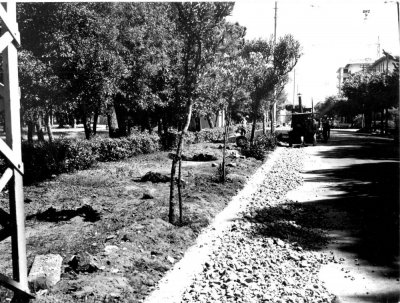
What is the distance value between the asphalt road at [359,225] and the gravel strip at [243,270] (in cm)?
41

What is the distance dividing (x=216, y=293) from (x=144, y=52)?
15558 mm

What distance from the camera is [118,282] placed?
5121mm

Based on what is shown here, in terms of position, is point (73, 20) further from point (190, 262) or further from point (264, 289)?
point (264, 289)

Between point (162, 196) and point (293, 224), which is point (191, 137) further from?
point (293, 224)

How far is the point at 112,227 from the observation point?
781 cm

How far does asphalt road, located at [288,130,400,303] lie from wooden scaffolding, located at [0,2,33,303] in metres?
4.21

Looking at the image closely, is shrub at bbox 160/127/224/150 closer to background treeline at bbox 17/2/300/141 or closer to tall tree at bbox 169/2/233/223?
background treeline at bbox 17/2/300/141

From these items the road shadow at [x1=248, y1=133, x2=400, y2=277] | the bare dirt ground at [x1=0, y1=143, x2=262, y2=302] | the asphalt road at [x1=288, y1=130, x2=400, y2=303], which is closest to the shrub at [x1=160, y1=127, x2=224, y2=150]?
the bare dirt ground at [x1=0, y1=143, x2=262, y2=302]

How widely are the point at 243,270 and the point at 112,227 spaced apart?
3248 mm

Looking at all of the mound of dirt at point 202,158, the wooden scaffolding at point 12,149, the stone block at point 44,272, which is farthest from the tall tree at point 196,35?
the mound of dirt at point 202,158

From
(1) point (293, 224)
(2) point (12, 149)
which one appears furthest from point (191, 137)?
(2) point (12, 149)

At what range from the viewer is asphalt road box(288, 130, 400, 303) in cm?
550

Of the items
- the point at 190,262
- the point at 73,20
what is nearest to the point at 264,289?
the point at 190,262

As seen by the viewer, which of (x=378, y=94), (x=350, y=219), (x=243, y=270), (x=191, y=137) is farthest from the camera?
(x=378, y=94)
